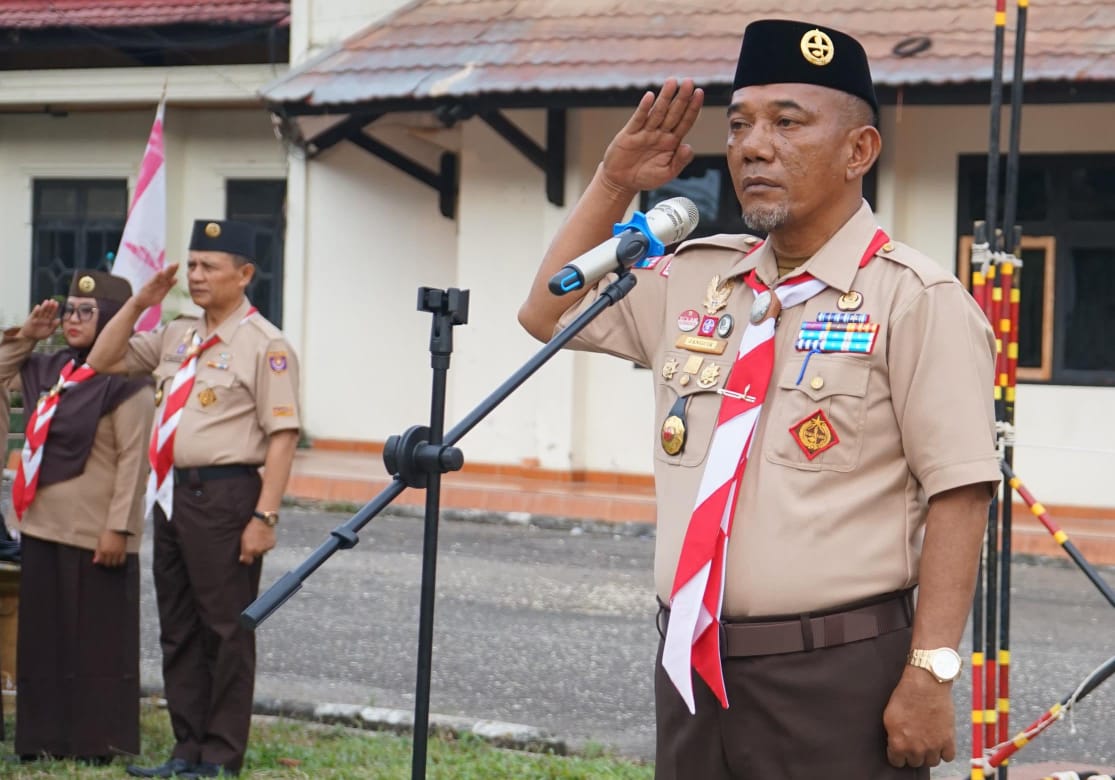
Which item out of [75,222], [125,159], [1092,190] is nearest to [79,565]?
[1092,190]

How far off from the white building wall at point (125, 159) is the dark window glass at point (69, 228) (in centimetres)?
11

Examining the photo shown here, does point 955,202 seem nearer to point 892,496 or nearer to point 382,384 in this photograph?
point 382,384

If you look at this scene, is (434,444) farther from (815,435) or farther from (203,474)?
(203,474)

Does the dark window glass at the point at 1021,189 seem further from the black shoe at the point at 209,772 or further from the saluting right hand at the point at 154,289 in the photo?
the black shoe at the point at 209,772

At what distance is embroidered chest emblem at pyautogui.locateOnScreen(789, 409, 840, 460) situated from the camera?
2.92m

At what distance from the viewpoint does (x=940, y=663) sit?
2816 millimetres

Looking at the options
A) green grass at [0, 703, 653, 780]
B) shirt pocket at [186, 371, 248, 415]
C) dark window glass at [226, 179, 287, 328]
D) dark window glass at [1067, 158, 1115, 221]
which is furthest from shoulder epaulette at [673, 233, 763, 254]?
dark window glass at [226, 179, 287, 328]

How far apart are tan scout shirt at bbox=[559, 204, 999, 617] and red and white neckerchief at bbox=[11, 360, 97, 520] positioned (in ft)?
11.8

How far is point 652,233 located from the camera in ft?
9.82

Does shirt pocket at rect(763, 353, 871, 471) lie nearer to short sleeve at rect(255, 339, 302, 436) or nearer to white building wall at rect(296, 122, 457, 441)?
short sleeve at rect(255, 339, 302, 436)

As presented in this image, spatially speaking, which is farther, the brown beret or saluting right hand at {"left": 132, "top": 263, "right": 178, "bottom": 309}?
the brown beret

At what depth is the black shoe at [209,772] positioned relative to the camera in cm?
562

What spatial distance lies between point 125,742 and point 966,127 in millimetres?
9098

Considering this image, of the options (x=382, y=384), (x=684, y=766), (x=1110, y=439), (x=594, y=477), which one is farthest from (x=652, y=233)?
(x=382, y=384)
